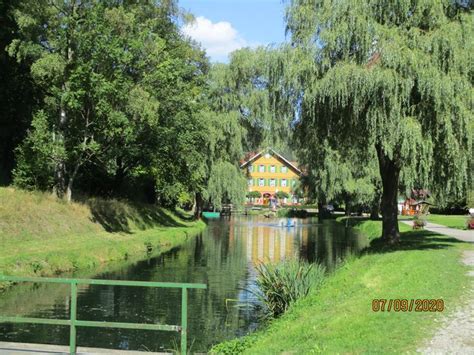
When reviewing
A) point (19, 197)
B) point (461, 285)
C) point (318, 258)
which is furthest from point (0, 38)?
point (461, 285)

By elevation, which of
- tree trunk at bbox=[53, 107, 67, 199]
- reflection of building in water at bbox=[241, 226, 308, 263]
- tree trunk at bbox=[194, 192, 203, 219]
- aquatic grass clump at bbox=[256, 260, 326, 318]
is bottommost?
reflection of building in water at bbox=[241, 226, 308, 263]

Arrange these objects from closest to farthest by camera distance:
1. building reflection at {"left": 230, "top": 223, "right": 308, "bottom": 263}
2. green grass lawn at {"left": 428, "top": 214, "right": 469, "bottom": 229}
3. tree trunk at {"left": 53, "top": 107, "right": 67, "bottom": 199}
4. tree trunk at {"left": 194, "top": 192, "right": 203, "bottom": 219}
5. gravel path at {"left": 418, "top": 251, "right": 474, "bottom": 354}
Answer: gravel path at {"left": 418, "top": 251, "right": 474, "bottom": 354} < building reflection at {"left": 230, "top": 223, "right": 308, "bottom": 263} < tree trunk at {"left": 53, "top": 107, "right": 67, "bottom": 199} < green grass lawn at {"left": 428, "top": 214, "right": 469, "bottom": 229} < tree trunk at {"left": 194, "top": 192, "right": 203, "bottom": 219}

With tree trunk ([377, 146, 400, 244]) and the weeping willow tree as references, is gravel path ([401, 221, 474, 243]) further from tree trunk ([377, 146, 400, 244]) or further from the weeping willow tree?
the weeping willow tree

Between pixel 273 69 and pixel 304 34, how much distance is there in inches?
61.0

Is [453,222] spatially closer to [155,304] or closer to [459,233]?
[459,233]

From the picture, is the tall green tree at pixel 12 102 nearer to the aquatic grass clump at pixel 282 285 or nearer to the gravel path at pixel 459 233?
the aquatic grass clump at pixel 282 285

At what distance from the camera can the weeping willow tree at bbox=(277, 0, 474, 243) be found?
643 inches

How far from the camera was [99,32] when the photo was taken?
2719 cm

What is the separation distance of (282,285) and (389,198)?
395 inches
